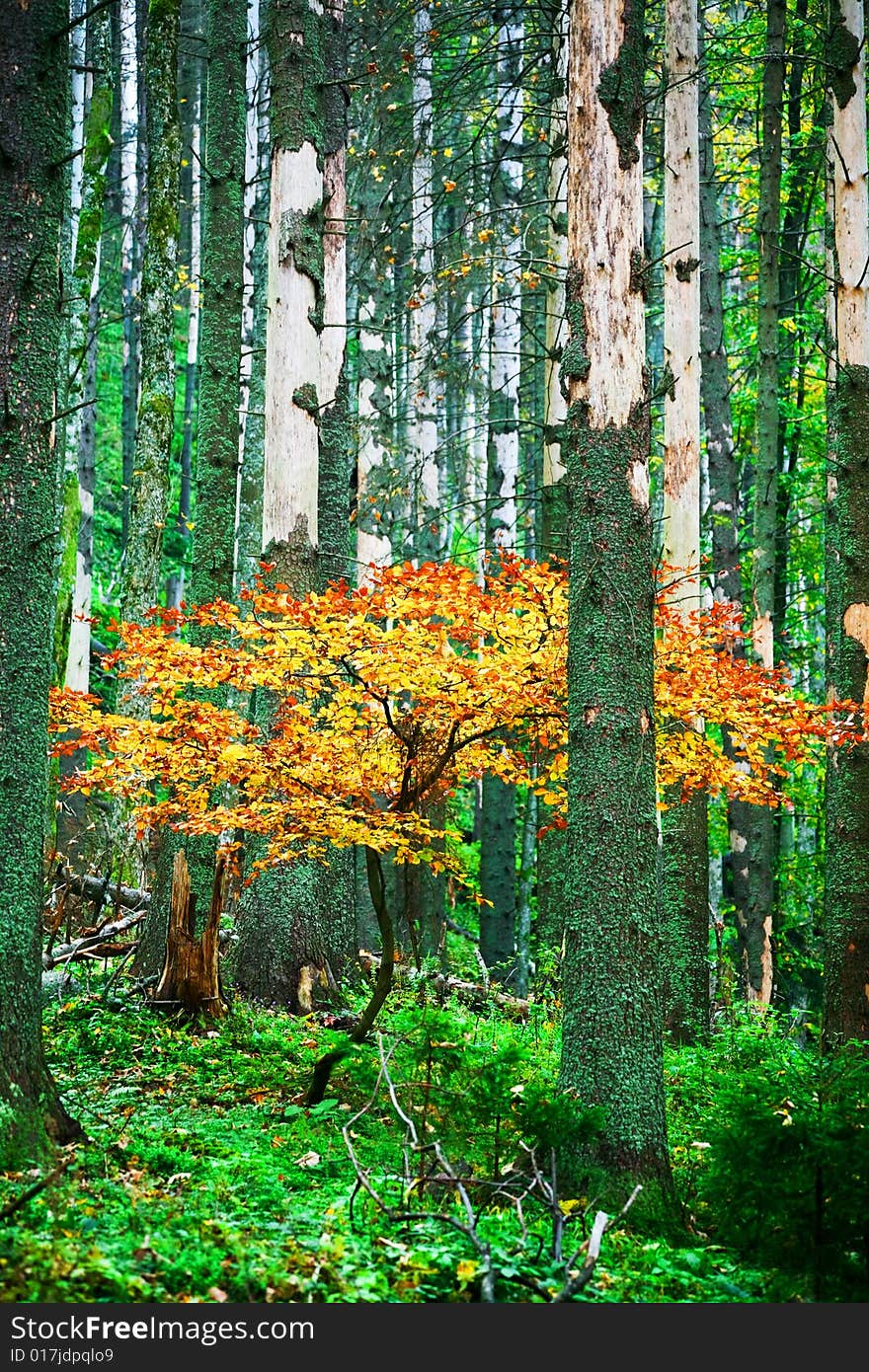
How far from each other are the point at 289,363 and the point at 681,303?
3818 mm

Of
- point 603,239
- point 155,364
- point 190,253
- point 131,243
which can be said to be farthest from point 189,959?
point 190,253

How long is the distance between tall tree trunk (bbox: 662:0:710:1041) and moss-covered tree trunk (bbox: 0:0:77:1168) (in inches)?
237

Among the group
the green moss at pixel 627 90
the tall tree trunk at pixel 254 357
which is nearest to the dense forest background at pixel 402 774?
the green moss at pixel 627 90

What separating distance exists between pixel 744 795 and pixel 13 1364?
585 centimetres

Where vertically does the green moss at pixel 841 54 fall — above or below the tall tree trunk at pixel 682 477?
above

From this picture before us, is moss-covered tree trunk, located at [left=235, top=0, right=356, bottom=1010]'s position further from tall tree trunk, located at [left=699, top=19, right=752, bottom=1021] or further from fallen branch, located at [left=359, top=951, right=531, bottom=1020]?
tall tree trunk, located at [left=699, top=19, right=752, bottom=1021]

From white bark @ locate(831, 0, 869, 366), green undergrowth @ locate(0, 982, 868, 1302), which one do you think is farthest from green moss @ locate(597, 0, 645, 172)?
green undergrowth @ locate(0, 982, 868, 1302)

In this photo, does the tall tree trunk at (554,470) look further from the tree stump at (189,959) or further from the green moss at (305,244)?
the tree stump at (189,959)

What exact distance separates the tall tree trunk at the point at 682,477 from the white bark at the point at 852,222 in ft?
4.76

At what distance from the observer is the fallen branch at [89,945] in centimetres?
880

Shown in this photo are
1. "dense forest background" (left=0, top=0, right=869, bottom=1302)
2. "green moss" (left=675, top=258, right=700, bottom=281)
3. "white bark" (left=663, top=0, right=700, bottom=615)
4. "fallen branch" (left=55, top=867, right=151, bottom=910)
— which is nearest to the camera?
"dense forest background" (left=0, top=0, right=869, bottom=1302)

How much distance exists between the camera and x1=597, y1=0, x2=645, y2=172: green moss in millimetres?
5918

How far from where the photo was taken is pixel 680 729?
7.98 metres

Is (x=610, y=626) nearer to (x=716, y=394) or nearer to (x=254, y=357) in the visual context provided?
(x=716, y=394)
